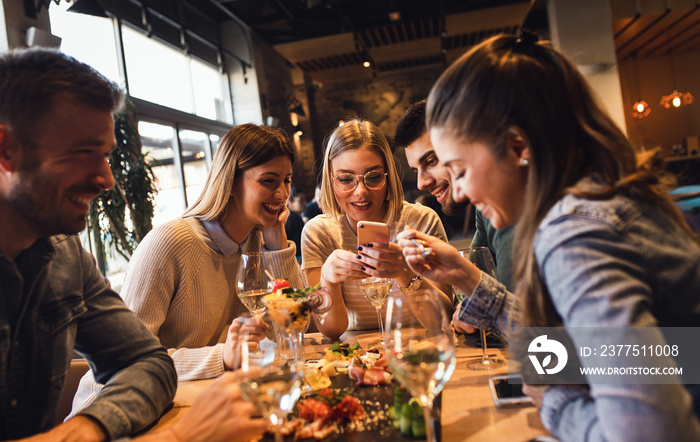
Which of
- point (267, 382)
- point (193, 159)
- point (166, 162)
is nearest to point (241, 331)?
point (267, 382)

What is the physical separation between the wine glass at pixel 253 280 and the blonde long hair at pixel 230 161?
1.99 ft

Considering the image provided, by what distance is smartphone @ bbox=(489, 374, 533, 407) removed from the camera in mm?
1079

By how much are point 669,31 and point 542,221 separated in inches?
457

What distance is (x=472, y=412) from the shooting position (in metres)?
1.08

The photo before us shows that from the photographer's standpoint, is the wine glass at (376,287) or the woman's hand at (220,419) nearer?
the woman's hand at (220,419)

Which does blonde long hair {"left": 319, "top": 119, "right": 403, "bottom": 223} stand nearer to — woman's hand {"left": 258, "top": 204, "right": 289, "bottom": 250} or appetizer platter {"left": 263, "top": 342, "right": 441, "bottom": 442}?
woman's hand {"left": 258, "top": 204, "right": 289, "bottom": 250}

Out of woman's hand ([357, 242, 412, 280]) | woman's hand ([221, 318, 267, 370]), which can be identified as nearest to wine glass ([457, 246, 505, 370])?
Answer: woman's hand ([357, 242, 412, 280])

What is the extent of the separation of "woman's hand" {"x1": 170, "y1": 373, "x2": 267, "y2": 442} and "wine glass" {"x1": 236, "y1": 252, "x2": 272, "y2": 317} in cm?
63

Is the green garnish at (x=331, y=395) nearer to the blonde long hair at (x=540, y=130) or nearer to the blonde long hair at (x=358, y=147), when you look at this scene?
the blonde long hair at (x=540, y=130)

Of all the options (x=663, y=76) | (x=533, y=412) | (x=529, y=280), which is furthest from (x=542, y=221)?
(x=663, y=76)

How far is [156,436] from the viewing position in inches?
36.4

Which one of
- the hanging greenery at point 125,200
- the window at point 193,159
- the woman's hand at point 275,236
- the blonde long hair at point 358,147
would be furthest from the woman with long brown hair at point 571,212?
the window at point 193,159

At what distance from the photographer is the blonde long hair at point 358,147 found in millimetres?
2346

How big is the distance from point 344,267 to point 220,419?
0.93 m
